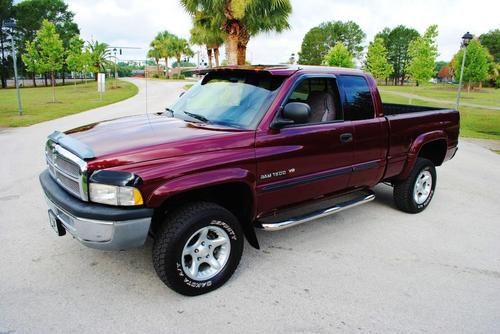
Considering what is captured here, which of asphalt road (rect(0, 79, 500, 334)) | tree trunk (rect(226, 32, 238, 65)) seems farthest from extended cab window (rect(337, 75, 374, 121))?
tree trunk (rect(226, 32, 238, 65))

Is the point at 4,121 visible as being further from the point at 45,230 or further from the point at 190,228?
the point at 190,228

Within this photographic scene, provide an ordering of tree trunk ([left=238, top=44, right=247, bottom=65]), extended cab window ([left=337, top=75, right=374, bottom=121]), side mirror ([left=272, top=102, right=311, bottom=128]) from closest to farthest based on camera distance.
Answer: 1. side mirror ([left=272, top=102, right=311, bottom=128])
2. extended cab window ([left=337, top=75, right=374, bottom=121])
3. tree trunk ([left=238, top=44, right=247, bottom=65])

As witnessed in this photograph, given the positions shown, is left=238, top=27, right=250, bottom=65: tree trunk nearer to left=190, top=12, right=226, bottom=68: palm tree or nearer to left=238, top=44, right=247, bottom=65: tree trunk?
left=238, top=44, right=247, bottom=65: tree trunk

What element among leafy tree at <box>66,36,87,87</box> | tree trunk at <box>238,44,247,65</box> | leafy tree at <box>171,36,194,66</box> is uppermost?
leafy tree at <box>171,36,194,66</box>

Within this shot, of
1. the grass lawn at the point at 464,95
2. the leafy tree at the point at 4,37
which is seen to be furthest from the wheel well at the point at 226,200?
the leafy tree at the point at 4,37

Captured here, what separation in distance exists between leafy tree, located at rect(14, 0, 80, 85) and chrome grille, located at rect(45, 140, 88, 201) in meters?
59.3

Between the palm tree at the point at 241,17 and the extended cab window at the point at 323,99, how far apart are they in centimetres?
1226

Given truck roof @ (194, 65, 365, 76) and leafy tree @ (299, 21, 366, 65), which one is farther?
leafy tree @ (299, 21, 366, 65)

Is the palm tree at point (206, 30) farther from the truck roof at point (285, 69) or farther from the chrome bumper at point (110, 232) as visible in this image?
the chrome bumper at point (110, 232)

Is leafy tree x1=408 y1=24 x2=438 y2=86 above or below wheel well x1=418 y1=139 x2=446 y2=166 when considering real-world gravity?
above

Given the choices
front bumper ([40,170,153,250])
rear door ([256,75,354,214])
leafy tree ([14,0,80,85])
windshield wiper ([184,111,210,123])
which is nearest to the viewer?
front bumper ([40,170,153,250])

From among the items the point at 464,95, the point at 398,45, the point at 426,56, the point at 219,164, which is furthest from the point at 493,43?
the point at 219,164

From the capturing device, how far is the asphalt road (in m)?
2.95

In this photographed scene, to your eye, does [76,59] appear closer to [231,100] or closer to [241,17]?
[241,17]
